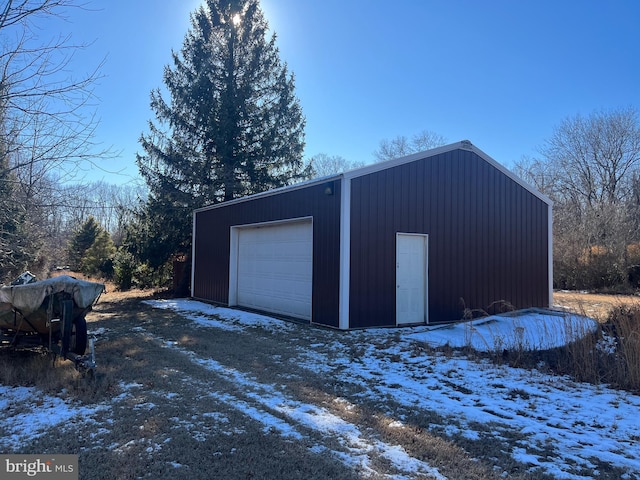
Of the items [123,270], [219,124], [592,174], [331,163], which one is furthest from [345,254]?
[331,163]

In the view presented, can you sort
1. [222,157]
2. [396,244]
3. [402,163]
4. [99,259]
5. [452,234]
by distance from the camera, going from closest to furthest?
[396,244], [402,163], [452,234], [222,157], [99,259]

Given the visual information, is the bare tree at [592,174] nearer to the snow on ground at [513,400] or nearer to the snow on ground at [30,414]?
the snow on ground at [513,400]

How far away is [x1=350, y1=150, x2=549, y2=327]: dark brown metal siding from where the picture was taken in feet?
27.7

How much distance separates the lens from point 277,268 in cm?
1048

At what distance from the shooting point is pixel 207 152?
17.2 metres

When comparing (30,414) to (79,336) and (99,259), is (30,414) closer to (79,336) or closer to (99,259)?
(79,336)

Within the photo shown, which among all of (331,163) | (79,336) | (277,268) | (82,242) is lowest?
→ (79,336)

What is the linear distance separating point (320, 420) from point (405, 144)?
3161 cm

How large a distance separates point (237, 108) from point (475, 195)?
10878 mm

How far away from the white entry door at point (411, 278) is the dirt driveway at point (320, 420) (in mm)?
2537

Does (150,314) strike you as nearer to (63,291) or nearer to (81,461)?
(63,291)

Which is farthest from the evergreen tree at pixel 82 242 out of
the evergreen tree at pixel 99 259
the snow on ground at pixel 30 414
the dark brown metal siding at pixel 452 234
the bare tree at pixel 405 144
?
the snow on ground at pixel 30 414

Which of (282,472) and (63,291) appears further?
(63,291)

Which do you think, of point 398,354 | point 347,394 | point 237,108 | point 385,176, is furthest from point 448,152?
point 237,108
